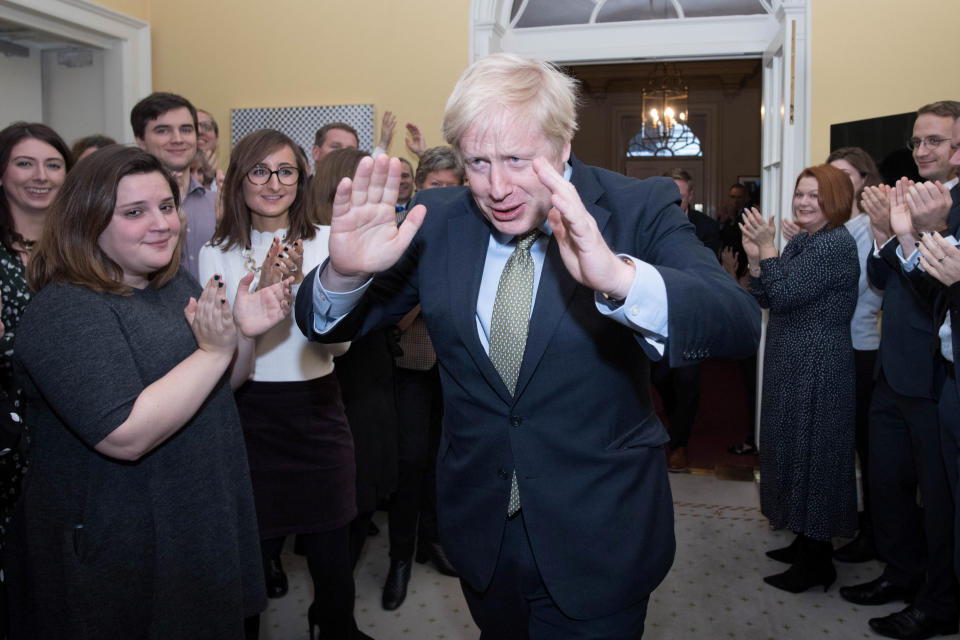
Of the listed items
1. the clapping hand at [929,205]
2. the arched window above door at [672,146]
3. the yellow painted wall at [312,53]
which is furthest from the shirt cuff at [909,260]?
the arched window above door at [672,146]

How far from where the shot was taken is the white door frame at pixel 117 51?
16.7 feet

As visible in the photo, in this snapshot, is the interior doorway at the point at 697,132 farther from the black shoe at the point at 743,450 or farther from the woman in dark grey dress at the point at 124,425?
the woman in dark grey dress at the point at 124,425

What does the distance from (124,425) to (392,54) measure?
4292mm

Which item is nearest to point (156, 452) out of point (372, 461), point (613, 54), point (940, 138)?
point (372, 461)

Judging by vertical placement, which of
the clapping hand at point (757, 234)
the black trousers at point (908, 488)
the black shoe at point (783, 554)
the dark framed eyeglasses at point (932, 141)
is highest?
→ the dark framed eyeglasses at point (932, 141)

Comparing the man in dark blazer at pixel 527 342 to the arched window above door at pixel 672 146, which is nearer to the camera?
the man in dark blazer at pixel 527 342

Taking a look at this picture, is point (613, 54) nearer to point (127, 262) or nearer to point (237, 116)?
point (237, 116)

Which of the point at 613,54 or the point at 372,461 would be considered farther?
the point at 613,54

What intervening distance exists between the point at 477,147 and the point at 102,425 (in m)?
0.91

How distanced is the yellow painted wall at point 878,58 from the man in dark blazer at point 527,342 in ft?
12.5

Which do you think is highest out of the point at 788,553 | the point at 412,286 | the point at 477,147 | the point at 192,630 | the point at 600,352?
the point at 477,147

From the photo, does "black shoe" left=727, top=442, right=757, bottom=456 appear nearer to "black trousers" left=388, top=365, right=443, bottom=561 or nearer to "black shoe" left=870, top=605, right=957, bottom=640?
"black shoe" left=870, top=605, right=957, bottom=640

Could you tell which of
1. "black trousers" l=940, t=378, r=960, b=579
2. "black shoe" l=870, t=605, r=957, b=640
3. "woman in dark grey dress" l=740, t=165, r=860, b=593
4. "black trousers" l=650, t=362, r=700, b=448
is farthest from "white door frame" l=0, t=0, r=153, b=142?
"black shoe" l=870, t=605, r=957, b=640

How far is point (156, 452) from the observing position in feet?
5.57
